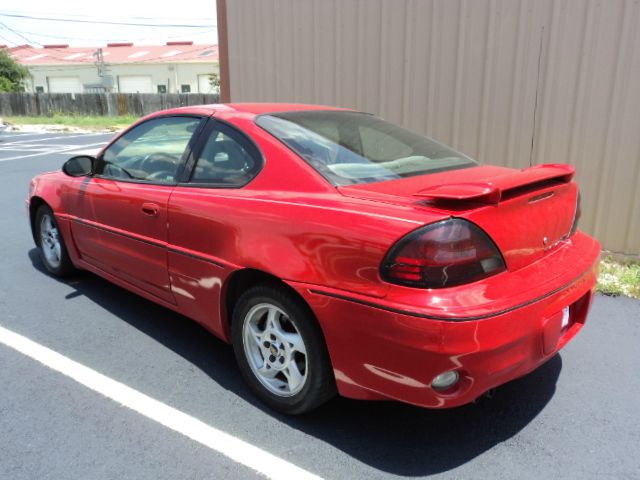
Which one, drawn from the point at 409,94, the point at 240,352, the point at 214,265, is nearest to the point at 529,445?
the point at 240,352

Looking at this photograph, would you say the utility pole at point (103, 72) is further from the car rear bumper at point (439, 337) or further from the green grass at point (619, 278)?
the car rear bumper at point (439, 337)

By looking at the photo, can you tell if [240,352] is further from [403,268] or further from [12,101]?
[12,101]

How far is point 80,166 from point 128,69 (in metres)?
52.4

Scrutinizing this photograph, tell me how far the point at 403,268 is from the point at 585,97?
12.5 feet

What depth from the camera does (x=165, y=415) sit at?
2.78 m

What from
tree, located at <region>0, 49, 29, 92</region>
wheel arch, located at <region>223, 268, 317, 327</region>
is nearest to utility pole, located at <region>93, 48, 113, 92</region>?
tree, located at <region>0, 49, 29, 92</region>

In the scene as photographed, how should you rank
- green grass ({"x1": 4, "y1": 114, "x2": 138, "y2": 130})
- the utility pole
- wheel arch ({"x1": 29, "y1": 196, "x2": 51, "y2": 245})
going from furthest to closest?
1. the utility pole
2. green grass ({"x1": 4, "y1": 114, "x2": 138, "y2": 130})
3. wheel arch ({"x1": 29, "y1": 196, "x2": 51, "y2": 245})

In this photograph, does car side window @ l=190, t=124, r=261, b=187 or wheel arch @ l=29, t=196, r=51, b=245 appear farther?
wheel arch @ l=29, t=196, r=51, b=245

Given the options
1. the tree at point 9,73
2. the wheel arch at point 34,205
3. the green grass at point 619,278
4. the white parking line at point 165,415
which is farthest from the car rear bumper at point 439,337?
the tree at point 9,73

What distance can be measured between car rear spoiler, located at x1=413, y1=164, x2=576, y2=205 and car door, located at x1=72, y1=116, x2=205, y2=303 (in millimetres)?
1673

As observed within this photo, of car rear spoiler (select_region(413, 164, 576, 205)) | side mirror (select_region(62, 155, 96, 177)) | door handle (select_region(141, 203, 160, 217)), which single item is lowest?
door handle (select_region(141, 203, 160, 217))

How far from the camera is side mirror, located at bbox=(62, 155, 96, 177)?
4.00 meters

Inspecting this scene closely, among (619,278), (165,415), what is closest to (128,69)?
(619,278)

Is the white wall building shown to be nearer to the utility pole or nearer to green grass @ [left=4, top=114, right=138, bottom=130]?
the utility pole
